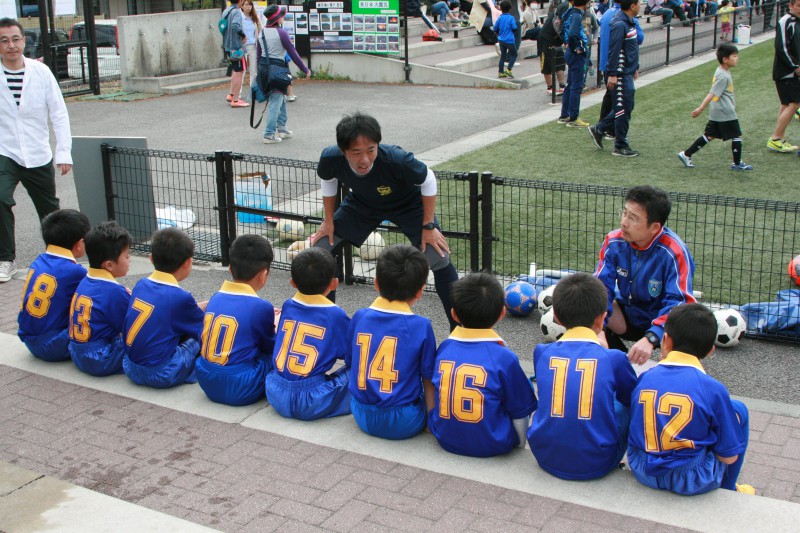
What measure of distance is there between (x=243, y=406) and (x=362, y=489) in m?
1.18

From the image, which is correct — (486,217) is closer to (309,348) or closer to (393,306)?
(393,306)

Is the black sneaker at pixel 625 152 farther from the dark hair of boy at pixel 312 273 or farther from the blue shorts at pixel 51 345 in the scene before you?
the blue shorts at pixel 51 345

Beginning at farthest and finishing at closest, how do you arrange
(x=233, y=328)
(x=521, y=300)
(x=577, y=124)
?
1. (x=577, y=124)
2. (x=521, y=300)
3. (x=233, y=328)

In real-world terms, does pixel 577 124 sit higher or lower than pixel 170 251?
lower

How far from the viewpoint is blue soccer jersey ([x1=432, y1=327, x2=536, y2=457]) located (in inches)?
167

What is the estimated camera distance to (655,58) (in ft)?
68.6

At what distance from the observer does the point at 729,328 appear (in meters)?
6.08

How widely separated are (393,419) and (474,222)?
9.48ft

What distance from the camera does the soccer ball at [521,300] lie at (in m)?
6.82

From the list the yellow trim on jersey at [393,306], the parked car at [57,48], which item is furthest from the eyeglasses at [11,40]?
the parked car at [57,48]

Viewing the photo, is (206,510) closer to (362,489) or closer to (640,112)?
(362,489)

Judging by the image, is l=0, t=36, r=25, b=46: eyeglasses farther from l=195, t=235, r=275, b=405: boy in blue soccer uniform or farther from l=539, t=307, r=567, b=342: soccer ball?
l=539, t=307, r=567, b=342: soccer ball

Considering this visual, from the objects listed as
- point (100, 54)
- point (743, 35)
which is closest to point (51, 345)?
point (100, 54)

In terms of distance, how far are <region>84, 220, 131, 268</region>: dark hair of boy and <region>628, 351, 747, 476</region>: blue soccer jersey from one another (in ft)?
10.5
